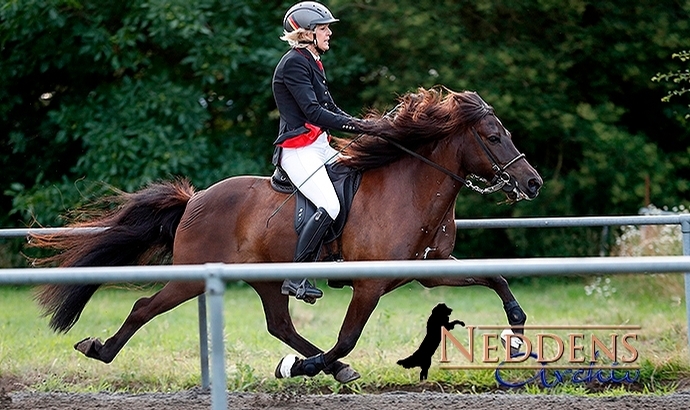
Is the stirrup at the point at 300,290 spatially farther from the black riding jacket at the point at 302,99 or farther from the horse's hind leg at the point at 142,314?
the black riding jacket at the point at 302,99

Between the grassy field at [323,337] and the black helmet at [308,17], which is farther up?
the black helmet at [308,17]

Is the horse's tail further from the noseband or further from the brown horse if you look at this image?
the noseband

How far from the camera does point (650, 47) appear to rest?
14398 millimetres

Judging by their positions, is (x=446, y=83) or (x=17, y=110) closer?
(x=446, y=83)

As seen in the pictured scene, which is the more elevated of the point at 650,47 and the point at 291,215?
the point at 650,47

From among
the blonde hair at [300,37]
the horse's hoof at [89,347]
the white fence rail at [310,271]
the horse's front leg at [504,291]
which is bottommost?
the horse's hoof at [89,347]

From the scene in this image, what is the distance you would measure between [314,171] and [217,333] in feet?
10.2

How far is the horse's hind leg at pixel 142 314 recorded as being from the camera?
6.39 m

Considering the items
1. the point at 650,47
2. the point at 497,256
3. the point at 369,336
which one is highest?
the point at 650,47

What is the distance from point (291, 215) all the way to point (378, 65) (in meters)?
9.36

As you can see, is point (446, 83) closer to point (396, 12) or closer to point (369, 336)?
point (396, 12)

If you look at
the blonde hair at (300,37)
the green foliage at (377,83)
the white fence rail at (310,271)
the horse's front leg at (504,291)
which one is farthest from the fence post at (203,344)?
the green foliage at (377,83)

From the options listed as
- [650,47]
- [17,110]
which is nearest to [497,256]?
[650,47]

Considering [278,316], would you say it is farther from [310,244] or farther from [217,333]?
[217,333]
